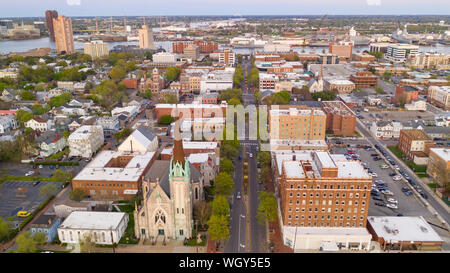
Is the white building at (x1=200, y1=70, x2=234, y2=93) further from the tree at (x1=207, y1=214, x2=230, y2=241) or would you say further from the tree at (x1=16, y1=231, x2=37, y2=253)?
the tree at (x1=16, y1=231, x2=37, y2=253)

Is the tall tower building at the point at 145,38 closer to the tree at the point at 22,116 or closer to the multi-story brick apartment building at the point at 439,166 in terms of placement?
the tree at the point at 22,116

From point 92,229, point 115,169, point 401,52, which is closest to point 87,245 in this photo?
point 92,229

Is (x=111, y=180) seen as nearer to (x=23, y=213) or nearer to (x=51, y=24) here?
(x=23, y=213)

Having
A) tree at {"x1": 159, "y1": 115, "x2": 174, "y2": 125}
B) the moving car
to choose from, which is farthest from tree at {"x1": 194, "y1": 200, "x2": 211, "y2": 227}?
tree at {"x1": 159, "y1": 115, "x2": 174, "y2": 125}

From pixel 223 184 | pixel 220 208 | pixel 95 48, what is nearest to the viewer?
pixel 220 208

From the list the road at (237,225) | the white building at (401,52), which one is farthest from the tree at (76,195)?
the white building at (401,52)
